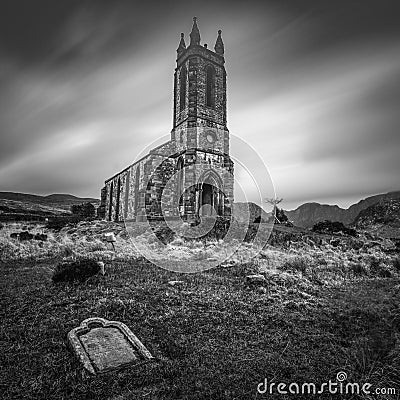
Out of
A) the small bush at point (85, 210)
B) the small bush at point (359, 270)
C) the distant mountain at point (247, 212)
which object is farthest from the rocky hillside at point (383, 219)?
the small bush at point (85, 210)

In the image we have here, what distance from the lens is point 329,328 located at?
6.15 m

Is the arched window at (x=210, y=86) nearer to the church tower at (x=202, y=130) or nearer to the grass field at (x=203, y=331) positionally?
the church tower at (x=202, y=130)

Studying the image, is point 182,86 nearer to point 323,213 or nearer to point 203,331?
point 203,331

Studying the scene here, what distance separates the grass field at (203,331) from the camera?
411 cm

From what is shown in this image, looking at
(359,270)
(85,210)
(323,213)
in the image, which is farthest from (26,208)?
(359,270)

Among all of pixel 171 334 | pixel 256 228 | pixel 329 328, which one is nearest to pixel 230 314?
pixel 171 334

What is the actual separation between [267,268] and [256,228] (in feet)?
36.1

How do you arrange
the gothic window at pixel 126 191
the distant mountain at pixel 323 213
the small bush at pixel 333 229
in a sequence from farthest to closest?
the distant mountain at pixel 323 213, the gothic window at pixel 126 191, the small bush at pixel 333 229

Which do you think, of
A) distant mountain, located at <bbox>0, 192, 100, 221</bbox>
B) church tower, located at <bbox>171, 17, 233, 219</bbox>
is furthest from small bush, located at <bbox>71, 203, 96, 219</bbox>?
church tower, located at <bbox>171, 17, 233, 219</bbox>

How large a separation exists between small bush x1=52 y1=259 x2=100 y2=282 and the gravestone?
3376 millimetres

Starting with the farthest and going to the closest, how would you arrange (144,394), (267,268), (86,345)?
(267,268)
(86,345)
(144,394)

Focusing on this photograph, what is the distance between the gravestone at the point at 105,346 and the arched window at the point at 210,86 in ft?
81.2

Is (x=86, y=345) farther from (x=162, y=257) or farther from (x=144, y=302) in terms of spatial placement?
(x=162, y=257)

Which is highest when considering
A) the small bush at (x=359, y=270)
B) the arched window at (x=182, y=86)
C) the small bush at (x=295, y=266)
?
the arched window at (x=182, y=86)
